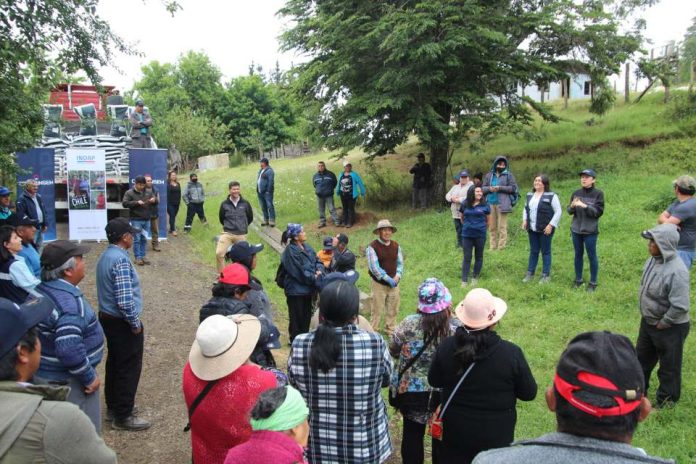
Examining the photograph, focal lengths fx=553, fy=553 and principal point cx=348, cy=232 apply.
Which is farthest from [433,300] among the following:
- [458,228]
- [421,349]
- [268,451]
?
[458,228]

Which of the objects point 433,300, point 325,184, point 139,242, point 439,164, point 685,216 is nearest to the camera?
point 433,300

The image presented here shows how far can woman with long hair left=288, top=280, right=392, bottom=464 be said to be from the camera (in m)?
3.19

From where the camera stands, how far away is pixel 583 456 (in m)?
1.64

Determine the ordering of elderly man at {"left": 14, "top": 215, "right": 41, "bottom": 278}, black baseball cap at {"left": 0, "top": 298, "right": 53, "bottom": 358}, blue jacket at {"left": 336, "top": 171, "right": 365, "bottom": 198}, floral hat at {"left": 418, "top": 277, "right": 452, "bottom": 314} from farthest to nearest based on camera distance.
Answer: blue jacket at {"left": 336, "top": 171, "right": 365, "bottom": 198} < elderly man at {"left": 14, "top": 215, "right": 41, "bottom": 278} < floral hat at {"left": 418, "top": 277, "right": 452, "bottom": 314} < black baseball cap at {"left": 0, "top": 298, "right": 53, "bottom": 358}

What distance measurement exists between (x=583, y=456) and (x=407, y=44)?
12765mm

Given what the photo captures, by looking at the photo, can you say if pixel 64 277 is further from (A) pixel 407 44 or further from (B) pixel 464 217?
(A) pixel 407 44

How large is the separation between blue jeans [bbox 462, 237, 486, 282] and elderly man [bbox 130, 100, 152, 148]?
32.3 ft

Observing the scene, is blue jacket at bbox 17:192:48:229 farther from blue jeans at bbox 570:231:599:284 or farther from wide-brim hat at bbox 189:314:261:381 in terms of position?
blue jeans at bbox 570:231:599:284

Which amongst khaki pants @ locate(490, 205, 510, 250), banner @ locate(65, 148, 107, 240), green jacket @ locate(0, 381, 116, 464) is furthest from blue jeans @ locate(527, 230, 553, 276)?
banner @ locate(65, 148, 107, 240)

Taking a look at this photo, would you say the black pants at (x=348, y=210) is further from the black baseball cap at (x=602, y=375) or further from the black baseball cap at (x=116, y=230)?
the black baseball cap at (x=602, y=375)

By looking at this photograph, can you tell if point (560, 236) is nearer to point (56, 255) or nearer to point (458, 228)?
point (458, 228)

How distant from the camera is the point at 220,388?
2.97m

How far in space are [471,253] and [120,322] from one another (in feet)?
19.5

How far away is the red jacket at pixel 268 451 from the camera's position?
212 cm
